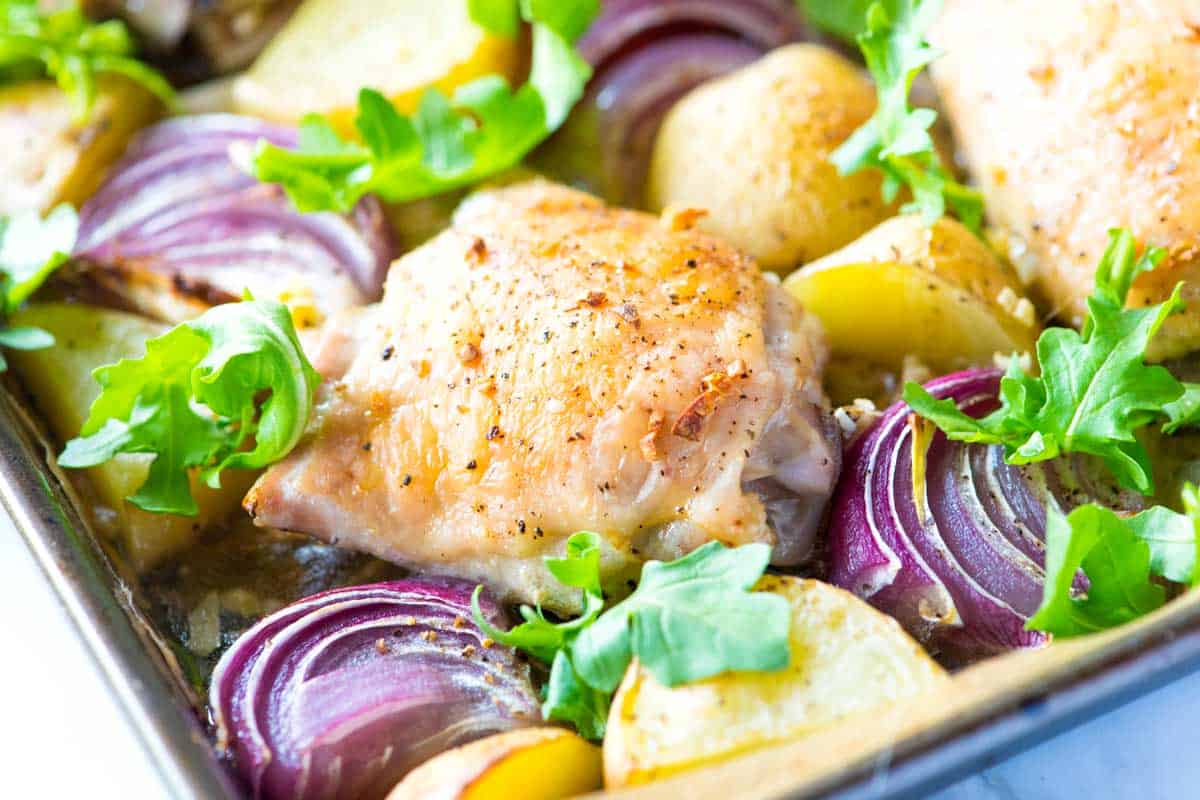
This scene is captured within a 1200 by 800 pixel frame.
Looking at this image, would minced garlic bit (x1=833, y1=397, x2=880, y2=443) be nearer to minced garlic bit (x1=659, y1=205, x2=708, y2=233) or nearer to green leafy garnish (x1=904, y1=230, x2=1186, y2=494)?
green leafy garnish (x1=904, y1=230, x2=1186, y2=494)

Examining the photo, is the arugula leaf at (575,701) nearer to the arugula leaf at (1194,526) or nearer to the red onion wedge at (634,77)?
the arugula leaf at (1194,526)

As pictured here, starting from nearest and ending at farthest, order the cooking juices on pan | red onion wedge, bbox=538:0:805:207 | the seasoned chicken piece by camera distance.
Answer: the cooking juices on pan < the seasoned chicken piece < red onion wedge, bbox=538:0:805:207

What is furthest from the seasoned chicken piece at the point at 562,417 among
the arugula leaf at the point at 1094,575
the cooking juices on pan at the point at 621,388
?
the arugula leaf at the point at 1094,575

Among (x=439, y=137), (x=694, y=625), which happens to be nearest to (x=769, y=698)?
(x=694, y=625)

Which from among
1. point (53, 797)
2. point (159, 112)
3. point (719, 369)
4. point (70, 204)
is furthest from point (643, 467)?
point (159, 112)

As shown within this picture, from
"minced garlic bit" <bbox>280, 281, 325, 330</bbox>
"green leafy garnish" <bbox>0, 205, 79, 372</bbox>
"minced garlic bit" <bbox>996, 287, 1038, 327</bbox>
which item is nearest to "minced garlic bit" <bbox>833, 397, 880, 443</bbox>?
"minced garlic bit" <bbox>996, 287, 1038, 327</bbox>
